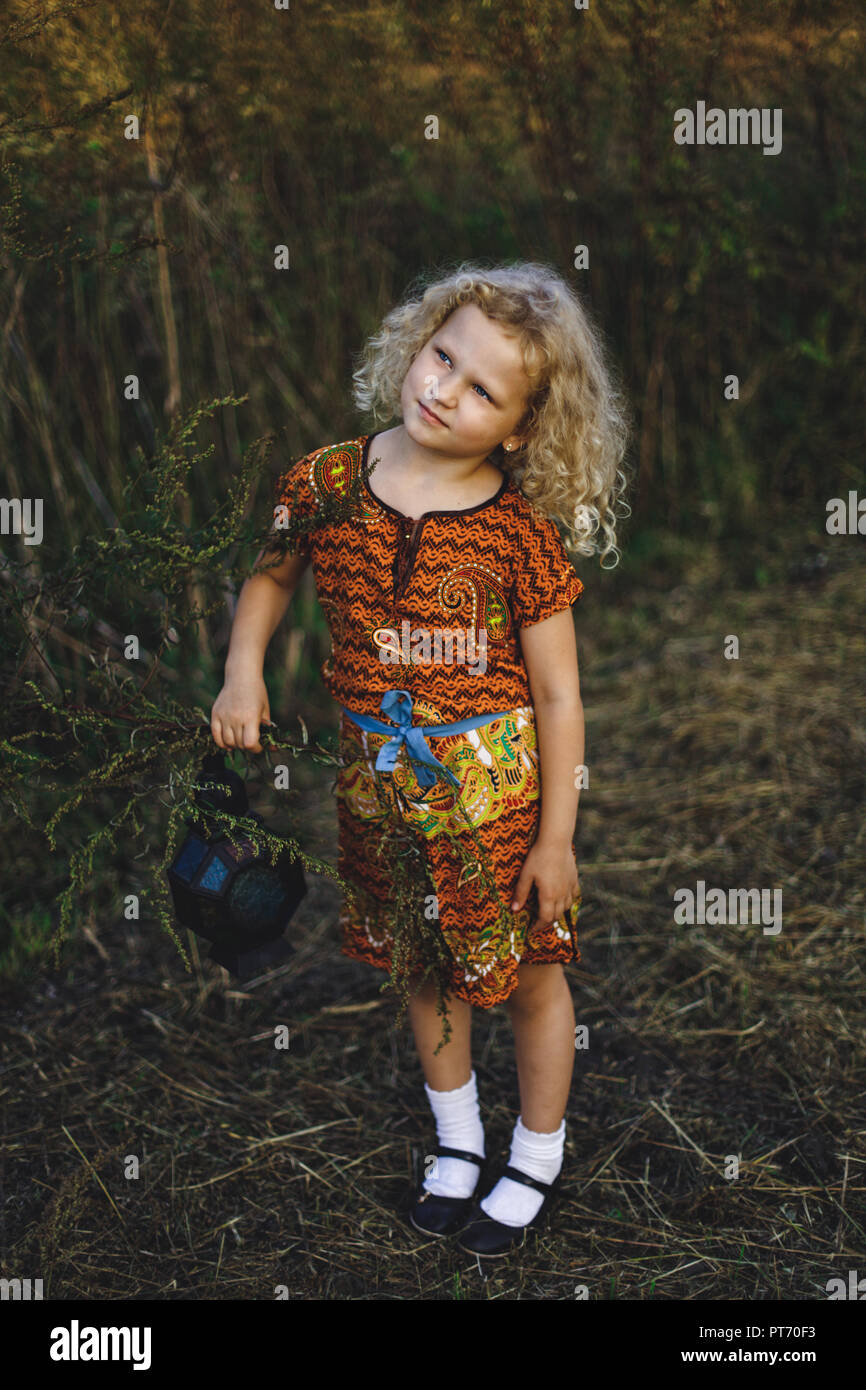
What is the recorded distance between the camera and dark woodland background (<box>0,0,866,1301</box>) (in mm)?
1833

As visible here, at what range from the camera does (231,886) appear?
1.50m

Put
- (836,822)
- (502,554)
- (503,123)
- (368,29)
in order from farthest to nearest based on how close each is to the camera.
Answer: (503,123) < (368,29) < (836,822) < (502,554)

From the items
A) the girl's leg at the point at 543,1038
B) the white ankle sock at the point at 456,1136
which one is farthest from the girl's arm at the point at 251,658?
the white ankle sock at the point at 456,1136

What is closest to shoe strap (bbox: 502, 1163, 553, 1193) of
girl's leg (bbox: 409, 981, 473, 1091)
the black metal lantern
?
girl's leg (bbox: 409, 981, 473, 1091)

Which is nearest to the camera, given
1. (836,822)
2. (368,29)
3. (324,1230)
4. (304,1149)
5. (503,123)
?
(324,1230)

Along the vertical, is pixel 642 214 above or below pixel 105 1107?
above

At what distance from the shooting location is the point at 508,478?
1.70m

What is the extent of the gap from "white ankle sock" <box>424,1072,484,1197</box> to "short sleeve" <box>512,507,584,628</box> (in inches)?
34.0

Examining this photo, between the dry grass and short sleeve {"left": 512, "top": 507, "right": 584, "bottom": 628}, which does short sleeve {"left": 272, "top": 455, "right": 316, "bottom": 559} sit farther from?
the dry grass

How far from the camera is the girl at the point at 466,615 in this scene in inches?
62.7

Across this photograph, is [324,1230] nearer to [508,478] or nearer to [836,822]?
[508,478]

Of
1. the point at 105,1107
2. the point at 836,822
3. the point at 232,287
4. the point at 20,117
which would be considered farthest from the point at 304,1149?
the point at 232,287

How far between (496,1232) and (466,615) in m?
1.05

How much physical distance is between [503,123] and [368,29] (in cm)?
66
